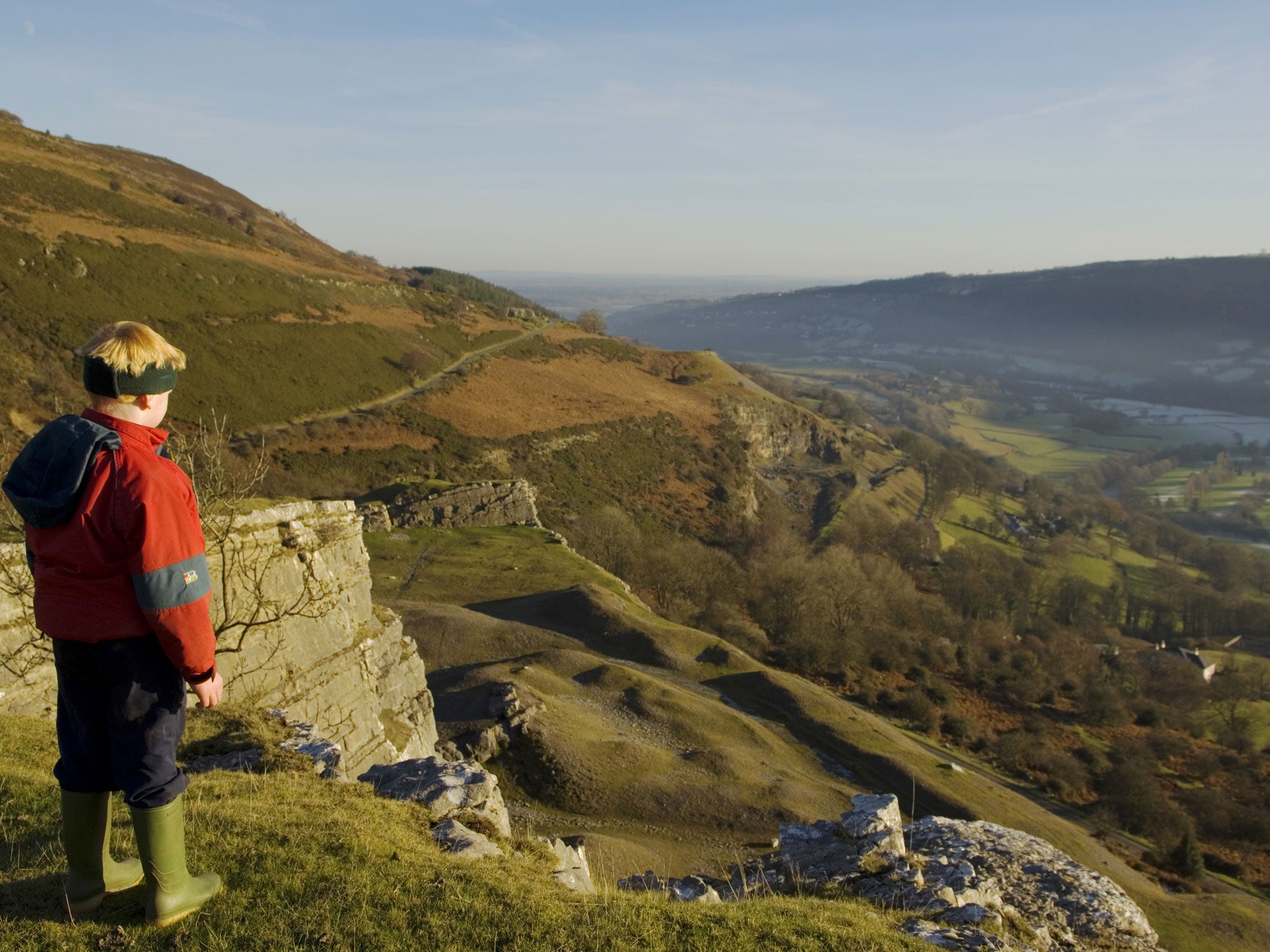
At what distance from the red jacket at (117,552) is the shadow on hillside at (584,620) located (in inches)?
1181

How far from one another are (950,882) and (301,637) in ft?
35.2

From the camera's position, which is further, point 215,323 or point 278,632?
point 215,323

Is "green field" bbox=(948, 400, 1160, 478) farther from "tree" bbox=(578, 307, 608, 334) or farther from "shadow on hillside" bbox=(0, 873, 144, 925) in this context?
"shadow on hillside" bbox=(0, 873, 144, 925)

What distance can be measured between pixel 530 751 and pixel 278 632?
36.5 feet

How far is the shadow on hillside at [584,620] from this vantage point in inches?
1329

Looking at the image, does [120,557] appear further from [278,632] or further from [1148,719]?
[1148,719]

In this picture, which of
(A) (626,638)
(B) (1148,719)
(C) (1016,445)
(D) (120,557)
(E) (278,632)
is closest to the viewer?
(D) (120,557)

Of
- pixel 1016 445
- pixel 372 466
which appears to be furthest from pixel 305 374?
pixel 1016 445

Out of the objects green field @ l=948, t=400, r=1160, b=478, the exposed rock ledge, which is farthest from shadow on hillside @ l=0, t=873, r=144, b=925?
green field @ l=948, t=400, r=1160, b=478

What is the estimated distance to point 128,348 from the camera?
4.19 meters

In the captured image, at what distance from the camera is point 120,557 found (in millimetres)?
4070

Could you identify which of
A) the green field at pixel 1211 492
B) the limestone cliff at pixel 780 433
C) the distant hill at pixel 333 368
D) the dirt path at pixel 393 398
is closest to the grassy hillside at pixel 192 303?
A: the distant hill at pixel 333 368

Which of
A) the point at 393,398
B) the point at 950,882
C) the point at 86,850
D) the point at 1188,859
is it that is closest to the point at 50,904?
the point at 86,850

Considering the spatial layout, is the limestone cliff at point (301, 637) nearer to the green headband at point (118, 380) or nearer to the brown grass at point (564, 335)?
the green headband at point (118, 380)
